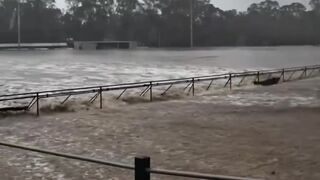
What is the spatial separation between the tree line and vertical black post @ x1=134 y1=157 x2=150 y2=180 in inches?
5288

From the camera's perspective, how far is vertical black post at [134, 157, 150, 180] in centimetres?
441

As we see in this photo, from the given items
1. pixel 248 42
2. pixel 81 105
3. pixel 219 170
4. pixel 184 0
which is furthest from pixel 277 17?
pixel 219 170

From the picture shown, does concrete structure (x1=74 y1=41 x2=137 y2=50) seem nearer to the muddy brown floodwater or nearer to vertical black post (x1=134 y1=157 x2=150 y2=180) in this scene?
the muddy brown floodwater

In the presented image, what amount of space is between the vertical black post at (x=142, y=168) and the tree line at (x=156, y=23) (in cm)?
13431

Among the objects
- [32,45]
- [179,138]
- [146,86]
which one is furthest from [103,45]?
[179,138]

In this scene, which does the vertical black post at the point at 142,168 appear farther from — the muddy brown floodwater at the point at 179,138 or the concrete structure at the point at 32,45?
the concrete structure at the point at 32,45

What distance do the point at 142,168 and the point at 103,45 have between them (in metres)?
132

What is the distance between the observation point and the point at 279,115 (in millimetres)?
20812

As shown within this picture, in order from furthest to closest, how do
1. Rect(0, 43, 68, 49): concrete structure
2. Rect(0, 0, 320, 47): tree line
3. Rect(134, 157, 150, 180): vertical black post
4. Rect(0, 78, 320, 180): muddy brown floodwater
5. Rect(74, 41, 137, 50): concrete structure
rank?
Rect(0, 0, 320, 47): tree line, Rect(74, 41, 137, 50): concrete structure, Rect(0, 43, 68, 49): concrete structure, Rect(0, 78, 320, 180): muddy brown floodwater, Rect(134, 157, 150, 180): vertical black post

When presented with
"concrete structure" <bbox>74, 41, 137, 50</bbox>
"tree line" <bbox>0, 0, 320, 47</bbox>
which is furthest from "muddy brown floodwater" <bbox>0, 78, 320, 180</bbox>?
"tree line" <bbox>0, 0, 320, 47</bbox>

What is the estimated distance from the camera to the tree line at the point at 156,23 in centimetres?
14100

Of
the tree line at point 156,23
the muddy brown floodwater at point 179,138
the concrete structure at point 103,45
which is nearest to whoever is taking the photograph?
the muddy brown floodwater at point 179,138

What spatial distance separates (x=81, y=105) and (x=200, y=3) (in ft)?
453

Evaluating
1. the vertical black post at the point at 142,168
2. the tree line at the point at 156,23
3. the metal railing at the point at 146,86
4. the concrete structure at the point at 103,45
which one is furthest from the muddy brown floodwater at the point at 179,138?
the tree line at the point at 156,23
